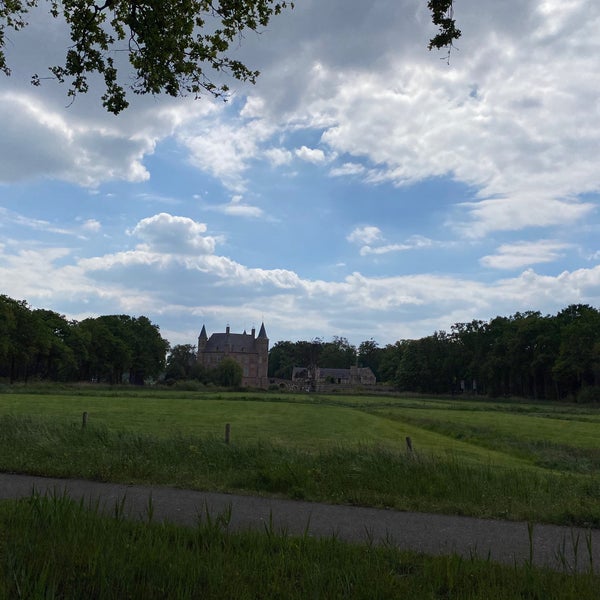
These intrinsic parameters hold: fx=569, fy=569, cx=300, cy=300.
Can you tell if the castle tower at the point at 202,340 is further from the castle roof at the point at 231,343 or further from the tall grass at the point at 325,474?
the tall grass at the point at 325,474

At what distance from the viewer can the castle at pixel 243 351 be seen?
169 m

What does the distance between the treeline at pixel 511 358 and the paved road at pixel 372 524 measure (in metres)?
84.4

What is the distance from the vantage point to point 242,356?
169 metres

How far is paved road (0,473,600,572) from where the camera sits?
283 inches

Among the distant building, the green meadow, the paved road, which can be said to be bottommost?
the paved road

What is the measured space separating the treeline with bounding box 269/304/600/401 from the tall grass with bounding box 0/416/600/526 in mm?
81163

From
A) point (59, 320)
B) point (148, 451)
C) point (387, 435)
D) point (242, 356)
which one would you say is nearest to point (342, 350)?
point (242, 356)

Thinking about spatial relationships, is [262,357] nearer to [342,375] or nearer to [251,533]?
[342,375]

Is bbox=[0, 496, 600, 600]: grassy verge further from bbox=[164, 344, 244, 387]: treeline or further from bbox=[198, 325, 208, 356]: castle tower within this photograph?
bbox=[198, 325, 208, 356]: castle tower

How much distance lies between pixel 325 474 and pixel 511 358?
100 meters

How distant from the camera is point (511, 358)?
342 feet

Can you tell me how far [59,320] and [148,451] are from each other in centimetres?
9912

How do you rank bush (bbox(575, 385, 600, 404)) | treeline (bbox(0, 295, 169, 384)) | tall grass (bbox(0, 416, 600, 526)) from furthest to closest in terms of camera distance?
treeline (bbox(0, 295, 169, 384)), bush (bbox(575, 385, 600, 404)), tall grass (bbox(0, 416, 600, 526))

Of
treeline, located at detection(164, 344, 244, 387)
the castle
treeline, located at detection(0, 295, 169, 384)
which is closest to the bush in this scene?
treeline, located at detection(164, 344, 244, 387)
